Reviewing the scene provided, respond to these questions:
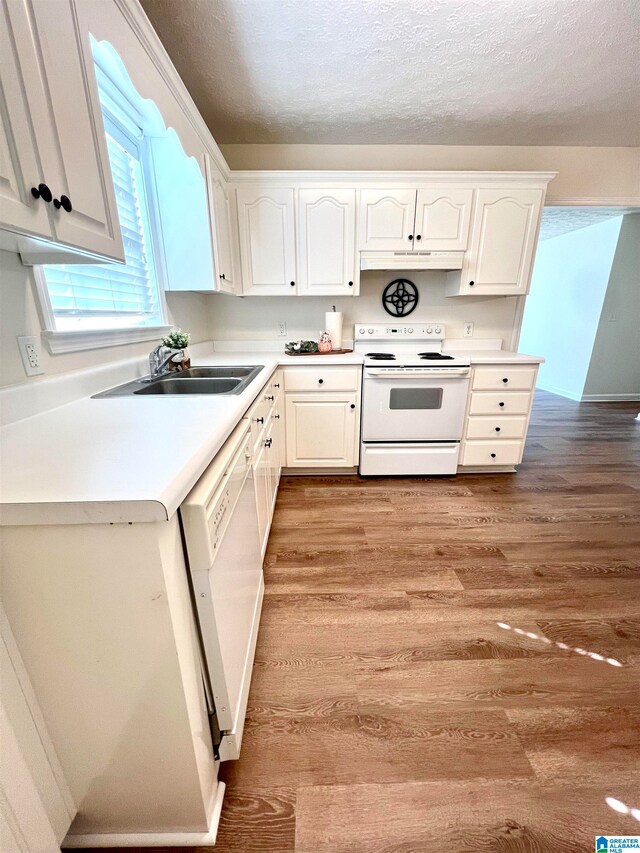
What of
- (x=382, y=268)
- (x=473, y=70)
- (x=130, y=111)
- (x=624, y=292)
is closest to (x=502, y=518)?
(x=382, y=268)

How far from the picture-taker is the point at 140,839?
0.83m

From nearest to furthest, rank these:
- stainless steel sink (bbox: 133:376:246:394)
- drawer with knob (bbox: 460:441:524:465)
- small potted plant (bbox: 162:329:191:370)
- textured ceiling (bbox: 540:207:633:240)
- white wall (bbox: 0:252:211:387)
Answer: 1. white wall (bbox: 0:252:211:387)
2. stainless steel sink (bbox: 133:376:246:394)
3. small potted plant (bbox: 162:329:191:370)
4. drawer with knob (bbox: 460:441:524:465)
5. textured ceiling (bbox: 540:207:633:240)

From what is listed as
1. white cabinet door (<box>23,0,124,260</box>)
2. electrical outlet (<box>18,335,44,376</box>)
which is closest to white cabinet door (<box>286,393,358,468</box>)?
electrical outlet (<box>18,335,44,376</box>)

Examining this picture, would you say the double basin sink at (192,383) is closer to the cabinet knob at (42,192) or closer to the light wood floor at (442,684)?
the cabinet knob at (42,192)

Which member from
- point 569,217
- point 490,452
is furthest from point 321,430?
point 569,217

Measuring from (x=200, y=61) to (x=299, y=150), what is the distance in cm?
103

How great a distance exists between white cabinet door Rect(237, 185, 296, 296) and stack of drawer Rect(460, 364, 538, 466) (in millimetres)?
1604

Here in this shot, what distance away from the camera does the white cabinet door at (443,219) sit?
2.43 metres

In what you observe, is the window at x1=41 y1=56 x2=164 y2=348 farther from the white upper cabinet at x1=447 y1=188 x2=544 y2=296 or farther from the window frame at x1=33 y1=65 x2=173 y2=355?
the white upper cabinet at x1=447 y1=188 x2=544 y2=296

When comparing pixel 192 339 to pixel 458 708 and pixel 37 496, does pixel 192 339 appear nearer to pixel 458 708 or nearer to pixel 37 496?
pixel 37 496

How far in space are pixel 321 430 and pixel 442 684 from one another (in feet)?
5.46

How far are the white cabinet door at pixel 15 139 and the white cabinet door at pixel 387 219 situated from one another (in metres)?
2.13

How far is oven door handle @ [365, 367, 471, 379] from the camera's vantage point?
239cm

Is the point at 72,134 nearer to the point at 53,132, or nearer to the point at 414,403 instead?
the point at 53,132
